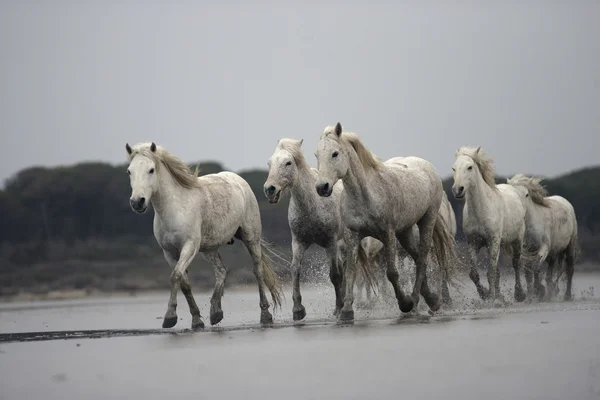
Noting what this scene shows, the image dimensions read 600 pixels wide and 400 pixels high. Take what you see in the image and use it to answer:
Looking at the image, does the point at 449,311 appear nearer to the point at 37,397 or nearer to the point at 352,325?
the point at 352,325

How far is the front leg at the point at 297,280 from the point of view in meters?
14.4

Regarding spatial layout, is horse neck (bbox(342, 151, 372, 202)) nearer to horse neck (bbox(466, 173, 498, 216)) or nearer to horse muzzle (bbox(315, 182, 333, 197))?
horse muzzle (bbox(315, 182, 333, 197))

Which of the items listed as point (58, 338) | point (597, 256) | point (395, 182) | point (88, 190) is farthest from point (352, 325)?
point (88, 190)

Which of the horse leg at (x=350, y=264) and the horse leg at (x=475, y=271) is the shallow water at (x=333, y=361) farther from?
the horse leg at (x=475, y=271)

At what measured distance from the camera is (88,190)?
43531mm

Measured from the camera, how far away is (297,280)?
14680mm

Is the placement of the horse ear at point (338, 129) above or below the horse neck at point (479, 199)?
above

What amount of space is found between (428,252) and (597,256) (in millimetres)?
24418

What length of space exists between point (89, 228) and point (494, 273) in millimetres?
25895

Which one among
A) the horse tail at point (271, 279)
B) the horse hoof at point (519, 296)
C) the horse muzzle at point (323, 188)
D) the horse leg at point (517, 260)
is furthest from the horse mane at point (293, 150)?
the horse leg at point (517, 260)

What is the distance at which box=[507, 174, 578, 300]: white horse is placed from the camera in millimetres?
→ 20000

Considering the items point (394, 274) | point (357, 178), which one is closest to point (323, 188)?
point (357, 178)

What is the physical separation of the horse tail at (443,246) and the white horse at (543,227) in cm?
378

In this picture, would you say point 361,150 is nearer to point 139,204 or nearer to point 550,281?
point 139,204
